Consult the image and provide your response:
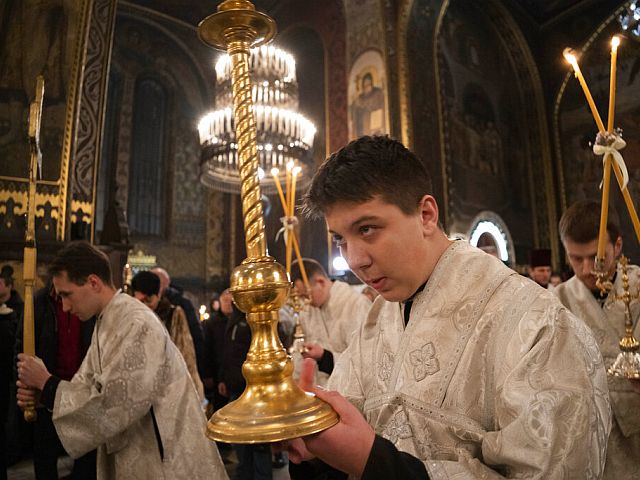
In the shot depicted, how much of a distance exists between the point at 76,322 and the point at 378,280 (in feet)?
9.70

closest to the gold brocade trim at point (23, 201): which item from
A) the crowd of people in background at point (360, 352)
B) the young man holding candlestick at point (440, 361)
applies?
the crowd of people in background at point (360, 352)

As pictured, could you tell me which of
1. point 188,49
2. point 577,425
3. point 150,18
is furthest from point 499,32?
point 577,425

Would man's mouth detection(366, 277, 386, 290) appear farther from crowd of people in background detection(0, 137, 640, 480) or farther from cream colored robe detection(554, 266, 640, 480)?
cream colored robe detection(554, 266, 640, 480)

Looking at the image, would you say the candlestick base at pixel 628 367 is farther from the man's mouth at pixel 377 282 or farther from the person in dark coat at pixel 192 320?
the person in dark coat at pixel 192 320

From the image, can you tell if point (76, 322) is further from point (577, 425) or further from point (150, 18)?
point (150, 18)

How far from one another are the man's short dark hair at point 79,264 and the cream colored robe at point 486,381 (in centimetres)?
175

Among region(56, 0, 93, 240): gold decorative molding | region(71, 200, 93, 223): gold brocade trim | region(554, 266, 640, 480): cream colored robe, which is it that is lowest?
region(554, 266, 640, 480): cream colored robe

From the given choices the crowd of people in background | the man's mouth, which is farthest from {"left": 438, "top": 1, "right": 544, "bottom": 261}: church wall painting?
the man's mouth

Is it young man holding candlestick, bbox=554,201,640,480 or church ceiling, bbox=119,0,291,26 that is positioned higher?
church ceiling, bbox=119,0,291,26

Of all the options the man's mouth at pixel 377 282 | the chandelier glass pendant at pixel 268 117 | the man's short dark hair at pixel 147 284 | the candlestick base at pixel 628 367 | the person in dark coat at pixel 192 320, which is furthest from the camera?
the chandelier glass pendant at pixel 268 117

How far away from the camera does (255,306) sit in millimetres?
923

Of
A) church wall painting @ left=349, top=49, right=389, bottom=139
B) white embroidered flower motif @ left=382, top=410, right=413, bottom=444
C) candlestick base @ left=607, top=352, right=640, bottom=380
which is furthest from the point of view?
church wall painting @ left=349, top=49, right=389, bottom=139

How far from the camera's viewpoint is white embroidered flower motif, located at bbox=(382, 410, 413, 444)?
112 cm

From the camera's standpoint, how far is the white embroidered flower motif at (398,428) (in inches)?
44.3
